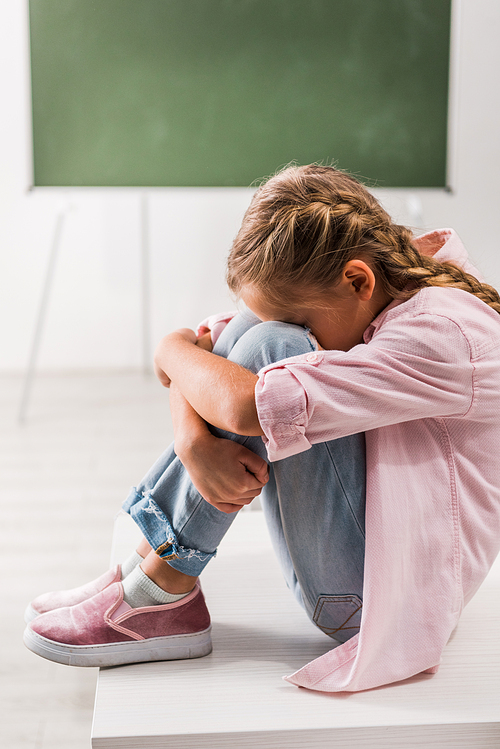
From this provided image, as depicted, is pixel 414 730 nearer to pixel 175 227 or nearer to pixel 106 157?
pixel 106 157

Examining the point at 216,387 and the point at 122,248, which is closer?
the point at 216,387

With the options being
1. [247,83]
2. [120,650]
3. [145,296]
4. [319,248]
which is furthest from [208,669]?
[145,296]

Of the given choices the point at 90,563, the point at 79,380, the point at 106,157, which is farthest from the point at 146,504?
the point at 79,380

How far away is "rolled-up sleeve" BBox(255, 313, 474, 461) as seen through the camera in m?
0.70

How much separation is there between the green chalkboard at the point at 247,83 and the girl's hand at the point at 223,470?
5.94 feet

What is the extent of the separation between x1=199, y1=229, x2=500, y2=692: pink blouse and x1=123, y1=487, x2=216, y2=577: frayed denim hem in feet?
0.56

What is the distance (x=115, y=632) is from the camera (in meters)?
0.89

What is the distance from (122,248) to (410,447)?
2.53 meters

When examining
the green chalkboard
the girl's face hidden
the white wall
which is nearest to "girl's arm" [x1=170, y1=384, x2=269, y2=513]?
the girl's face hidden

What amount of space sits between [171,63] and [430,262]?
181 centimetres

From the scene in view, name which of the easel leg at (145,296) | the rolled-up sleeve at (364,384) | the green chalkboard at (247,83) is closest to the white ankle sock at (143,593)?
the rolled-up sleeve at (364,384)

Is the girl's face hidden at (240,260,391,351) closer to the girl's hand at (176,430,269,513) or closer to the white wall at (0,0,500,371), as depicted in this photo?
the girl's hand at (176,430,269,513)

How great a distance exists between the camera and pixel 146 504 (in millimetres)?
874

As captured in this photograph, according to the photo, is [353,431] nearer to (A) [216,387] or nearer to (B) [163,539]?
(A) [216,387]
